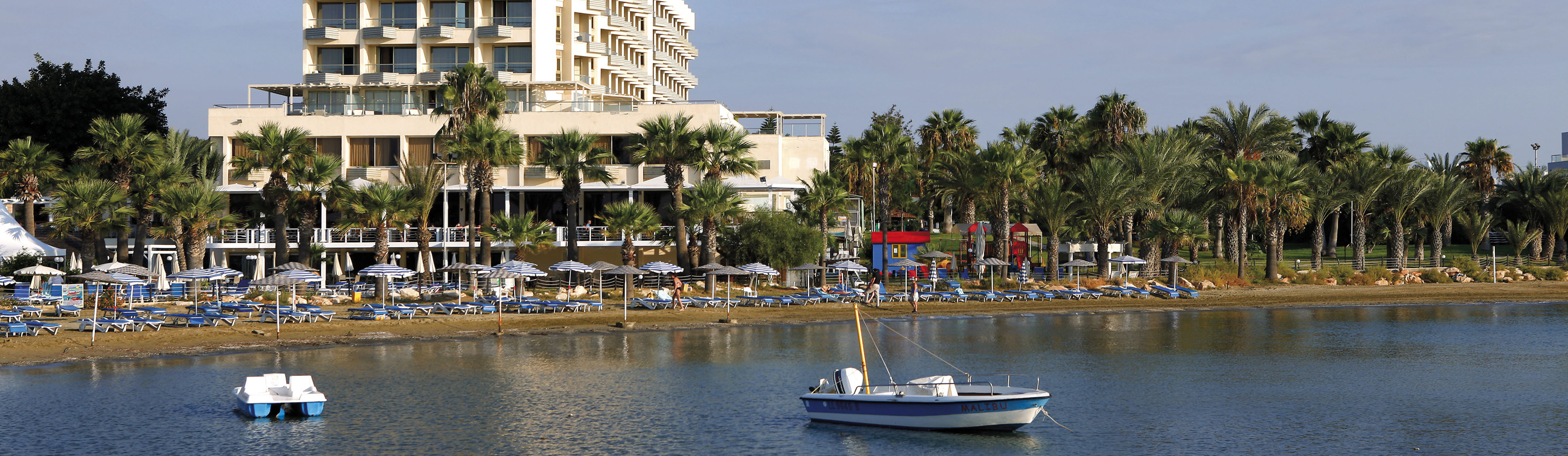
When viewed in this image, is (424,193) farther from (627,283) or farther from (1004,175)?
(1004,175)

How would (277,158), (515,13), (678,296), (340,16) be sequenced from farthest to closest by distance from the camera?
1. (515,13)
2. (340,16)
3. (277,158)
4. (678,296)

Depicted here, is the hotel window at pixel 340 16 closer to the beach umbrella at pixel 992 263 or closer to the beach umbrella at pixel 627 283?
the beach umbrella at pixel 627 283

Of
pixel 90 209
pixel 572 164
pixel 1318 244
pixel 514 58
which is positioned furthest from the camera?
pixel 514 58

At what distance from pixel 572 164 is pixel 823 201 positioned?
11056mm

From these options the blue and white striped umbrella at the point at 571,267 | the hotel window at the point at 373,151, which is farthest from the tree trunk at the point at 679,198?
the hotel window at the point at 373,151

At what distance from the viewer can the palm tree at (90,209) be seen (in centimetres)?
4678

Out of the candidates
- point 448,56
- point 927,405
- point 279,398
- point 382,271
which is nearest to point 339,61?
point 448,56

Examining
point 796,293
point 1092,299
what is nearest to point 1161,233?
point 1092,299

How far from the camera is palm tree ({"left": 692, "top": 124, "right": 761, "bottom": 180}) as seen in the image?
170 ft

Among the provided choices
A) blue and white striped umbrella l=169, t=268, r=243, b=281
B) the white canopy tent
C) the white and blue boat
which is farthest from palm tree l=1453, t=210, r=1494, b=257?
the white canopy tent

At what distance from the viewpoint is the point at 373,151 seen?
202 feet

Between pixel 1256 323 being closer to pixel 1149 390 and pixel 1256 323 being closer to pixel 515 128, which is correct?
pixel 1149 390

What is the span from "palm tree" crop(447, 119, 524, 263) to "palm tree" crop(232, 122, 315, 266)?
5.86 m

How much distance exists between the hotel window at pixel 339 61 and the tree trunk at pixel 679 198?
21.8 metres
